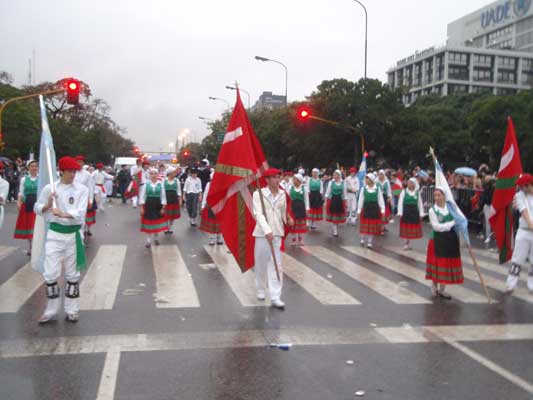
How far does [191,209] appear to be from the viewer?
1828 centimetres

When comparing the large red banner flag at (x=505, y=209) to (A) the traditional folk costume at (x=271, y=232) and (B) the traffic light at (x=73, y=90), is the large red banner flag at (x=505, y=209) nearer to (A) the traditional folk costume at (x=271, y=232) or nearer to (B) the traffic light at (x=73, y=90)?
(A) the traditional folk costume at (x=271, y=232)

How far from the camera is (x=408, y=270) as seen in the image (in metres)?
10.8

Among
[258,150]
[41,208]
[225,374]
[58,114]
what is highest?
[58,114]

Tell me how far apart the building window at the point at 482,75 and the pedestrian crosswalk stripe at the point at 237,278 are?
101183 mm

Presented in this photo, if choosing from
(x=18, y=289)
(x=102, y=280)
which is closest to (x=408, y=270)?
(x=102, y=280)

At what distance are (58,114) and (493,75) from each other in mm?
76733

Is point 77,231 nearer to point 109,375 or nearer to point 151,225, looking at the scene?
point 109,375

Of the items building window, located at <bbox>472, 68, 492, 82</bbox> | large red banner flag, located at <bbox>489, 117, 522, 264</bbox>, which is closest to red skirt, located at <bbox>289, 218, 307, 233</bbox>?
large red banner flag, located at <bbox>489, 117, 522, 264</bbox>

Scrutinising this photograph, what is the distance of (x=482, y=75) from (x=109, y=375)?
110 meters

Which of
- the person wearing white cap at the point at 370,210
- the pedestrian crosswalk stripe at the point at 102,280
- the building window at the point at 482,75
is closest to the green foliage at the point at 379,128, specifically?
the person wearing white cap at the point at 370,210

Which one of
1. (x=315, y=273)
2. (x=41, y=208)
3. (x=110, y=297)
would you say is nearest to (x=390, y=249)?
→ (x=315, y=273)

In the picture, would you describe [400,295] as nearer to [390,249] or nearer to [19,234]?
[390,249]

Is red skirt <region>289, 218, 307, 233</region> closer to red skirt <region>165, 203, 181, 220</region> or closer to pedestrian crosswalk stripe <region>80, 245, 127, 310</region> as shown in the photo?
red skirt <region>165, 203, 181, 220</region>

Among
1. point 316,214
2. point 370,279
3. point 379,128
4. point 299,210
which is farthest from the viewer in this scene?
point 379,128
